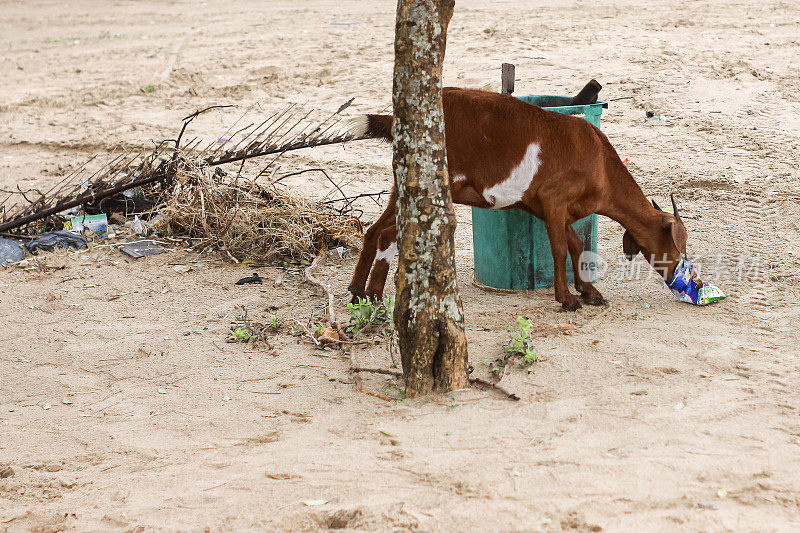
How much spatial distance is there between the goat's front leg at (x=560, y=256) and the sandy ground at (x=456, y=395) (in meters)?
0.12

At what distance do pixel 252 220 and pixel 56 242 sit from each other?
1.50m

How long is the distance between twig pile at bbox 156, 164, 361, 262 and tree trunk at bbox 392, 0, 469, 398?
2.21m

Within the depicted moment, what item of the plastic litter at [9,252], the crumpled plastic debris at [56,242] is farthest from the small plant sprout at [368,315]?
the plastic litter at [9,252]

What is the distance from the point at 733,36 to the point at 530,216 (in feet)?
21.1

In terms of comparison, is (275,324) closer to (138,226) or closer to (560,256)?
(560,256)

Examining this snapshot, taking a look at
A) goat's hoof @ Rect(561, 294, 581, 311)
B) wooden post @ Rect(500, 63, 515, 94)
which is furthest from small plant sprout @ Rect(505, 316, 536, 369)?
wooden post @ Rect(500, 63, 515, 94)

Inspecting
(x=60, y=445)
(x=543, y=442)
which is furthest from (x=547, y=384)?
(x=60, y=445)

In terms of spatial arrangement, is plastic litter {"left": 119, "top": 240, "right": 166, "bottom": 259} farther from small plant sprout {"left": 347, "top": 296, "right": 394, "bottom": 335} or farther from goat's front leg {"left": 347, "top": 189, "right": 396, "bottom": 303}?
small plant sprout {"left": 347, "top": 296, "right": 394, "bottom": 335}

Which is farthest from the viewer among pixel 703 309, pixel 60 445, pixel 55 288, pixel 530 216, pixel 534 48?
pixel 534 48

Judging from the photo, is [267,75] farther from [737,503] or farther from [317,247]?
[737,503]

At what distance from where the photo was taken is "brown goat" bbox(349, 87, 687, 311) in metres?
4.29

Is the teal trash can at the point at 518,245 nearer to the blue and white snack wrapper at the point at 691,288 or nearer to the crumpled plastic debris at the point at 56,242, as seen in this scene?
the blue and white snack wrapper at the point at 691,288

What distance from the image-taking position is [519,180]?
4.34 meters

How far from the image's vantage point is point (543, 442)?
3.04 m
